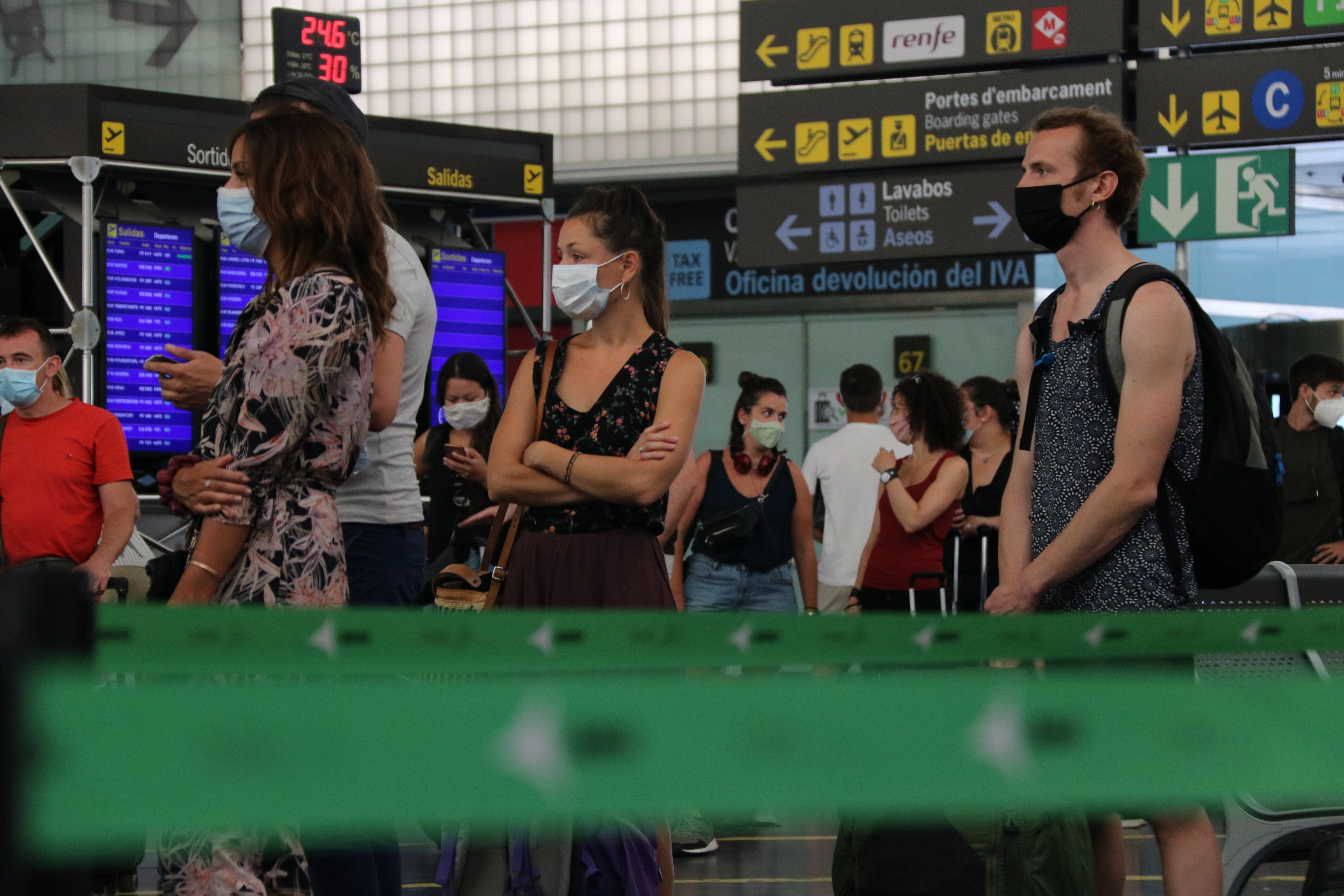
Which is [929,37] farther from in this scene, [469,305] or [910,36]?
[469,305]

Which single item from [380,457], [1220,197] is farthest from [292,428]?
[1220,197]

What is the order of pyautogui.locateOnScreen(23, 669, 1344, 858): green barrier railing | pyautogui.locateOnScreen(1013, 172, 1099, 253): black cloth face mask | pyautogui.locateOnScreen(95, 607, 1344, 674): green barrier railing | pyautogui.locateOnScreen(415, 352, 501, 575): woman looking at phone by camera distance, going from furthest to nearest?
1. pyautogui.locateOnScreen(415, 352, 501, 575): woman looking at phone
2. pyautogui.locateOnScreen(1013, 172, 1099, 253): black cloth face mask
3. pyautogui.locateOnScreen(95, 607, 1344, 674): green barrier railing
4. pyautogui.locateOnScreen(23, 669, 1344, 858): green barrier railing

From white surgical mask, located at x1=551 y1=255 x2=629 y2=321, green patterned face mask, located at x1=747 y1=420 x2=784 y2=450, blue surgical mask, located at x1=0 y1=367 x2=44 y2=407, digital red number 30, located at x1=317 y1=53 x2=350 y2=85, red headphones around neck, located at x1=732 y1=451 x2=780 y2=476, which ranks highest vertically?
digital red number 30, located at x1=317 y1=53 x2=350 y2=85

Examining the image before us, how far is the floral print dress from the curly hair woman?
12.1ft

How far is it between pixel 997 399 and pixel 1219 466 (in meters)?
3.67

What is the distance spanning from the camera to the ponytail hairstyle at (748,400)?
5801 mm

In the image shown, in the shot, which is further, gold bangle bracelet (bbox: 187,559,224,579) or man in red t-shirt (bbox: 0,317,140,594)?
man in red t-shirt (bbox: 0,317,140,594)

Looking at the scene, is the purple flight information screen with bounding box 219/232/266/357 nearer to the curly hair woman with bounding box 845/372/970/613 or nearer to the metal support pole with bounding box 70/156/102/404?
the metal support pole with bounding box 70/156/102/404

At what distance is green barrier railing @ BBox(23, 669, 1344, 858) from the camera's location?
0.93 meters

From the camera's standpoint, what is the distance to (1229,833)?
294cm

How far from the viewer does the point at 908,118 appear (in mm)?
7754

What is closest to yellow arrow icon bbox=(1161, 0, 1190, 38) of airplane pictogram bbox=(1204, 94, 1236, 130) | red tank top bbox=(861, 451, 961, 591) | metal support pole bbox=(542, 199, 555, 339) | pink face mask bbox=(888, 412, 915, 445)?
airplane pictogram bbox=(1204, 94, 1236, 130)

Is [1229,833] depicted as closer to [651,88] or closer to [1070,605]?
[1070,605]

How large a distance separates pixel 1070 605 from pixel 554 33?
10193 millimetres
